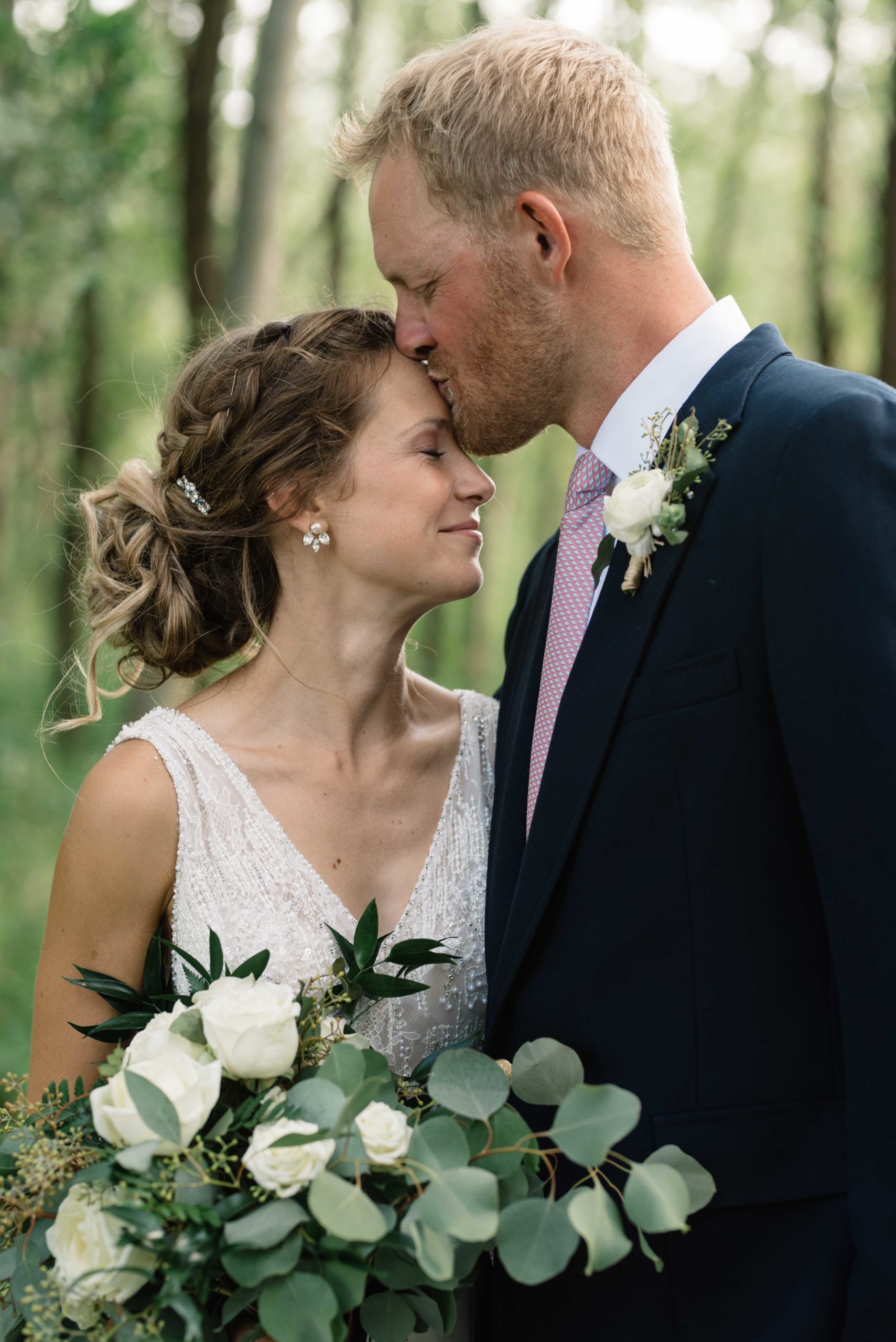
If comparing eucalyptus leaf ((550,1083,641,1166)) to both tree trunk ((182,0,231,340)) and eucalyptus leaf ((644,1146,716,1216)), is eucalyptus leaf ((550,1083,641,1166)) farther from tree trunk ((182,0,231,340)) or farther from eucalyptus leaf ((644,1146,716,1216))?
tree trunk ((182,0,231,340))

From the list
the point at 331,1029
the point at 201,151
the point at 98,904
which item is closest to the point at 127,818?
the point at 98,904


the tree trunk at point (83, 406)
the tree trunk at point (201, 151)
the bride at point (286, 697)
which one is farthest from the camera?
the tree trunk at point (83, 406)

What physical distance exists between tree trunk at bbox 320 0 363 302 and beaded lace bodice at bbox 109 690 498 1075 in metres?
12.0

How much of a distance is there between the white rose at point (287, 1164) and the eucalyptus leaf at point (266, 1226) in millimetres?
20

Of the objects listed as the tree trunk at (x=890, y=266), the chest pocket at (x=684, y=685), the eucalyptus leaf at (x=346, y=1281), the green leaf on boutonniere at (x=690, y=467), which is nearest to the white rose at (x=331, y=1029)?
the eucalyptus leaf at (x=346, y=1281)

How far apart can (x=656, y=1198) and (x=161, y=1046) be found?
0.78 meters

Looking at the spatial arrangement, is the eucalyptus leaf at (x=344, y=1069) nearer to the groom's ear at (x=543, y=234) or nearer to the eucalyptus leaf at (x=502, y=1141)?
the eucalyptus leaf at (x=502, y=1141)

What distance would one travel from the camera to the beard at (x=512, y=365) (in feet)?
8.14

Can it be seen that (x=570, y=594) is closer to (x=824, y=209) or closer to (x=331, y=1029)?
(x=331, y=1029)

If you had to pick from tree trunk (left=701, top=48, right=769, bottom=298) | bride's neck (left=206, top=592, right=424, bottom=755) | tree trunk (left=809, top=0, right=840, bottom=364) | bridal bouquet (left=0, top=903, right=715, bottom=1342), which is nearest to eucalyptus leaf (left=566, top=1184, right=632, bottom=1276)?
bridal bouquet (left=0, top=903, right=715, bottom=1342)

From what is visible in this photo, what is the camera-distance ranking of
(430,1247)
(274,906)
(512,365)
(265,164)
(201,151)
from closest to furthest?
1. (430,1247)
2. (512,365)
3. (274,906)
4. (265,164)
5. (201,151)

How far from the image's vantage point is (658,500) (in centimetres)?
207

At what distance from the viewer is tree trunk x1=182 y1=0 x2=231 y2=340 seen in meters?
9.16

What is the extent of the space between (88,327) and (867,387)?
13.3m
